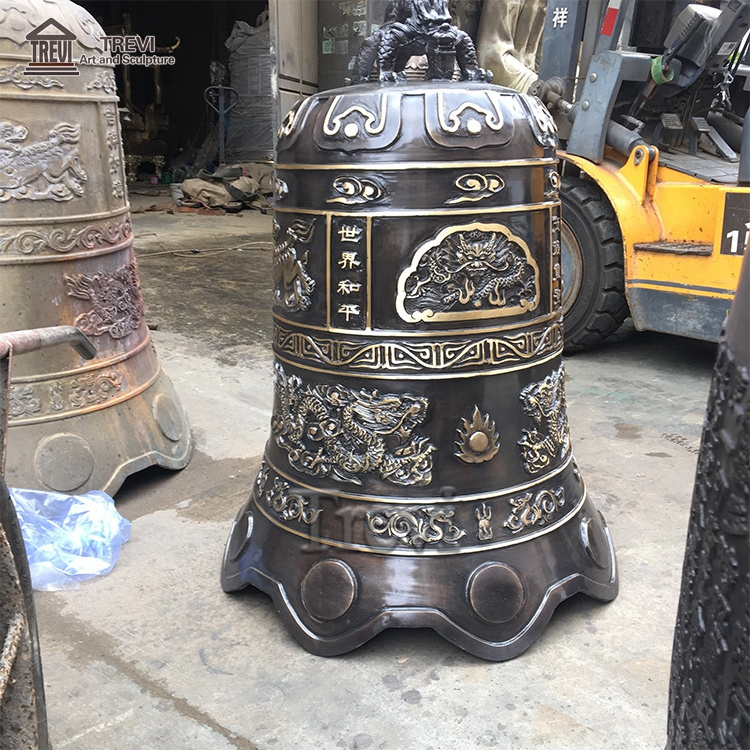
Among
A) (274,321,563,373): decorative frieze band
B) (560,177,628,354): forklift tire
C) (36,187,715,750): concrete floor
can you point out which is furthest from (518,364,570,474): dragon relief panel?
(560,177,628,354): forklift tire

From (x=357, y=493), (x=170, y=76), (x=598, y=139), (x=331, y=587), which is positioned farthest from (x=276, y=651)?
(x=170, y=76)

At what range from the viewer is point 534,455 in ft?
7.48

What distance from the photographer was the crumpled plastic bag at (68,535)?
2572mm

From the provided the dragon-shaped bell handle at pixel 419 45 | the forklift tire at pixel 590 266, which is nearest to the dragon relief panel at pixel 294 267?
the dragon-shaped bell handle at pixel 419 45

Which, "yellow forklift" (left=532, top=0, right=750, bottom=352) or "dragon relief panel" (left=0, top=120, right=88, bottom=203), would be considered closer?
"dragon relief panel" (left=0, top=120, right=88, bottom=203)

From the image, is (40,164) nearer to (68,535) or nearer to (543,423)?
(68,535)

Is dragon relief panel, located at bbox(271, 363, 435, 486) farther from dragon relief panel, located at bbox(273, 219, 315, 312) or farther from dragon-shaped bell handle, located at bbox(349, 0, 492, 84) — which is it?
dragon-shaped bell handle, located at bbox(349, 0, 492, 84)

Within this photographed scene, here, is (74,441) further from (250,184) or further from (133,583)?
(250,184)

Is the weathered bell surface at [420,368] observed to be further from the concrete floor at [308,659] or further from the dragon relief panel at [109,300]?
the dragon relief panel at [109,300]

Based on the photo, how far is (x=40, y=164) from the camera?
2896 mm

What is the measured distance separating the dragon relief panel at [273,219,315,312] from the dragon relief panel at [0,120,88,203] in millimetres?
1134

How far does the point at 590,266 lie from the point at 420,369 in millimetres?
3091

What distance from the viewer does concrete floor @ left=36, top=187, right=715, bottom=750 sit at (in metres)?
1.91

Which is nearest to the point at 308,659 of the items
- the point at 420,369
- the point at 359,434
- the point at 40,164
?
the point at 359,434
